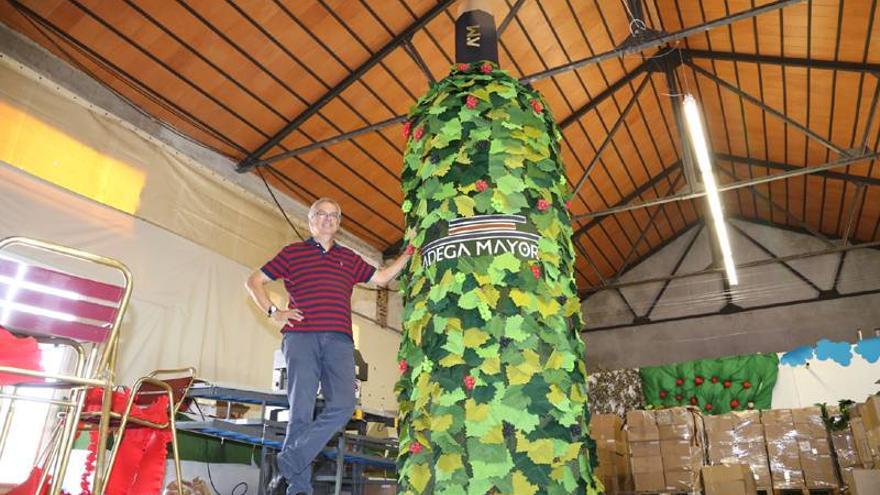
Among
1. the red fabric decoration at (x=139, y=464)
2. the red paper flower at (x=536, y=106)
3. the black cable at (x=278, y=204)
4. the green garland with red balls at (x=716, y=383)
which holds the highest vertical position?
the black cable at (x=278, y=204)

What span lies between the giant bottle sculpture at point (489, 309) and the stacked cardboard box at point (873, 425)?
4.06 meters

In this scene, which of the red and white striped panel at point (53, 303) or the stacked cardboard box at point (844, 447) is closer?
the red and white striped panel at point (53, 303)

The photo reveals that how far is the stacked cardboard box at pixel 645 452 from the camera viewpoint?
809 centimetres

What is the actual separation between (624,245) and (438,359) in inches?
595

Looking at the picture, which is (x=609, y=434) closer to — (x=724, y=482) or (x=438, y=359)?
(x=724, y=482)

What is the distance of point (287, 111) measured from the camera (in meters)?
9.04

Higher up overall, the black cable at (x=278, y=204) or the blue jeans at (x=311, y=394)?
the black cable at (x=278, y=204)

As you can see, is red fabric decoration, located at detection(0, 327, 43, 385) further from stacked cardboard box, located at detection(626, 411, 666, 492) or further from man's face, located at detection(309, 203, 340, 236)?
stacked cardboard box, located at detection(626, 411, 666, 492)

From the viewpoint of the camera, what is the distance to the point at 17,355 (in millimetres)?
1984

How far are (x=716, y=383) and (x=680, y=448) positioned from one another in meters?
5.03

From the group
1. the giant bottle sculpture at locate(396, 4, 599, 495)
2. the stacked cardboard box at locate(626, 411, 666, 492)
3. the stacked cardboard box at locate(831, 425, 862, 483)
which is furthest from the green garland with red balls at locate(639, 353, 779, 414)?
the giant bottle sculpture at locate(396, 4, 599, 495)

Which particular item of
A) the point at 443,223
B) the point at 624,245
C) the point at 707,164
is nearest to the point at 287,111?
the point at 707,164

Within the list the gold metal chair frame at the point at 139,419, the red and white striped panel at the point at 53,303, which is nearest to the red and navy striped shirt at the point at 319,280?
the gold metal chair frame at the point at 139,419

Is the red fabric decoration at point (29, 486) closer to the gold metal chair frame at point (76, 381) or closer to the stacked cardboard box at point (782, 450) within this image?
the gold metal chair frame at point (76, 381)
